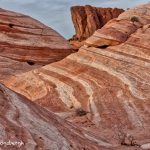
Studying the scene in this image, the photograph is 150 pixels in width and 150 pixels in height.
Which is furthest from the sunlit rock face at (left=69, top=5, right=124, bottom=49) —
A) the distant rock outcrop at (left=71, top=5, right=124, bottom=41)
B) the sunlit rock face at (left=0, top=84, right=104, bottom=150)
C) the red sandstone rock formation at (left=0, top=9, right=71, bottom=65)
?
the sunlit rock face at (left=0, top=84, right=104, bottom=150)

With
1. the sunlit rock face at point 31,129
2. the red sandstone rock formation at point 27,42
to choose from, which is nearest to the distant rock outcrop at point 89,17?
the red sandstone rock formation at point 27,42

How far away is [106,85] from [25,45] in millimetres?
13758

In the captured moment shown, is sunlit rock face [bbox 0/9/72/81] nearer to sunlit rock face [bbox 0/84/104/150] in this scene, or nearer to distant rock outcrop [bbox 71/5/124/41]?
sunlit rock face [bbox 0/84/104/150]

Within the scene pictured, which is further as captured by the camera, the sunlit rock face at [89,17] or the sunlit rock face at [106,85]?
the sunlit rock face at [89,17]

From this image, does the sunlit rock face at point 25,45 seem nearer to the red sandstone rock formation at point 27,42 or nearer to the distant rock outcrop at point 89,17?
the red sandstone rock formation at point 27,42

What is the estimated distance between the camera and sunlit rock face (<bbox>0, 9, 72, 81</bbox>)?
1549 inches

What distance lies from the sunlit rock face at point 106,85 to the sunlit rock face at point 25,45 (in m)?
4.85

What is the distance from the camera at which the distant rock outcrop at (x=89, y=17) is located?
7825cm

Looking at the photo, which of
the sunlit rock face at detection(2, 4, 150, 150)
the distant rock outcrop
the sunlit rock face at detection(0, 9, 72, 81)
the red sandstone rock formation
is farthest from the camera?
the distant rock outcrop

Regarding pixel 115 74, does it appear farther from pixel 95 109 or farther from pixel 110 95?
pixel 95 109

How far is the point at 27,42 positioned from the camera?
135 ft

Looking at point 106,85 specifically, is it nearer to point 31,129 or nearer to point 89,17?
point 31,129

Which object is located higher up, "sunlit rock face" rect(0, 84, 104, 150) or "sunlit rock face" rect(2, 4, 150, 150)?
"sunlit rock face" rect(0, 84, 104, 150)

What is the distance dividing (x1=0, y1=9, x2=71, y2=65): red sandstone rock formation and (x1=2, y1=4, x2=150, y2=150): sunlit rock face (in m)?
5.81
